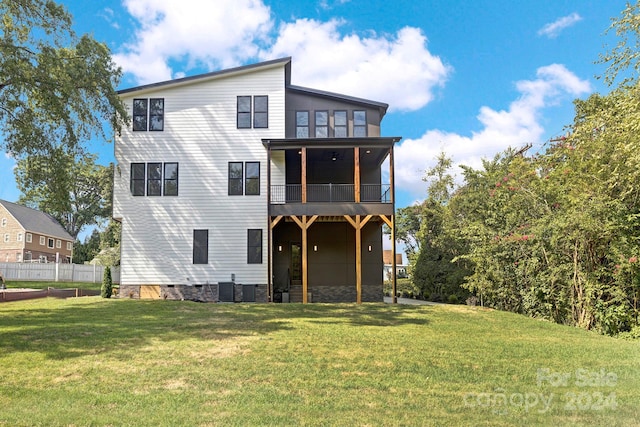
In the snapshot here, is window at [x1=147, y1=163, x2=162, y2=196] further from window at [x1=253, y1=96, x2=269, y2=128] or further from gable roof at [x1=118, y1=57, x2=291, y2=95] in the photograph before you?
window at [x1=253, y1=96, x2=269, y2=128]

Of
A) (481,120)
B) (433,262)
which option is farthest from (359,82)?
(433,262)

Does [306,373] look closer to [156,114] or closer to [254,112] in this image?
[254,112]

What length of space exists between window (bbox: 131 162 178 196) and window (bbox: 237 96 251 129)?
3.16 metres

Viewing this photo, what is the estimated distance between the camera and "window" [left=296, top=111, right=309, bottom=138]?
742 inches

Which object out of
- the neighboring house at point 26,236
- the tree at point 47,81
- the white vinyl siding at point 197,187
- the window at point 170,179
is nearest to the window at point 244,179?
the white vinyl siding at point 197,187

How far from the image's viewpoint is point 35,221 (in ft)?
135

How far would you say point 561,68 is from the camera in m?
16.8

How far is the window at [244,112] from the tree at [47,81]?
194 inches

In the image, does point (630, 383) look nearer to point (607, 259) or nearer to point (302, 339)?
point (302, 339)

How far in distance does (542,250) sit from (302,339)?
8.06 metres

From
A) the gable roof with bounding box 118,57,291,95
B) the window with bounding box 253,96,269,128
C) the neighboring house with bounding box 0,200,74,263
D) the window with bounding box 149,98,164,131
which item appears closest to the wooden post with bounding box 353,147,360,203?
the window with bounding box 253,96,269,128

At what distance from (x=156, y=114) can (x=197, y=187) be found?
3.56 m

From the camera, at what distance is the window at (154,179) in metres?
18.1

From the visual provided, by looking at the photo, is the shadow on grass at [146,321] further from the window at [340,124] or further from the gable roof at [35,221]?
the gable roof at [35,221]
